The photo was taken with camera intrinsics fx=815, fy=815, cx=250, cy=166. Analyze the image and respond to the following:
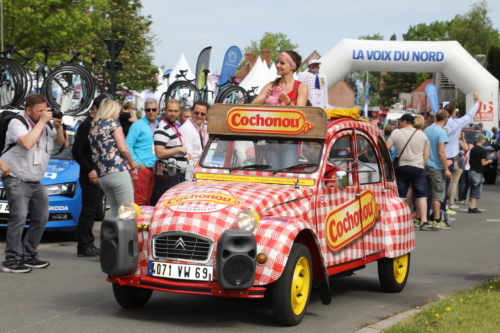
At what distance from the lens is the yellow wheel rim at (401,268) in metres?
8.52

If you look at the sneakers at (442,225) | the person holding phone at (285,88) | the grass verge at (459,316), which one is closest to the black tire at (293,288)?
the grass verge at (459,316)

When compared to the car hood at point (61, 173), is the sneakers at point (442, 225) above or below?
below

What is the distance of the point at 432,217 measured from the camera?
15.8 meters

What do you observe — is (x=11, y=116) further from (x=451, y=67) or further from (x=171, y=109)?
(x=451, y=67)

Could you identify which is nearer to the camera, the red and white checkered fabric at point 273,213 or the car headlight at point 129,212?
the red and white checkered fabric at point 273,213

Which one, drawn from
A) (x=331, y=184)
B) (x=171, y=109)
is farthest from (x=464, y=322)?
(x=171, y=109)

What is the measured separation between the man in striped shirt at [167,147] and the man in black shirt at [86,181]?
817 mm

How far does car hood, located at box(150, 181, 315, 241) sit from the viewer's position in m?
6.31

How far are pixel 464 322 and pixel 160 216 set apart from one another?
257cm

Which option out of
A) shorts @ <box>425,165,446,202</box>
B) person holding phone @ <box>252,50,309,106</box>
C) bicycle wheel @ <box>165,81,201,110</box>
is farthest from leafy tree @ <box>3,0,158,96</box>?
person holding phone @ <box>252,50,309,106</box>

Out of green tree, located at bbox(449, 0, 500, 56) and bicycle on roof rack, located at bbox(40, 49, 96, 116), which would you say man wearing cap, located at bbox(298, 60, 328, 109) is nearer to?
bicycle on roof rack, located at bbox(40, 49, 96, 116)

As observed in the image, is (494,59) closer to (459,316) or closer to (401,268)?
(401,268)

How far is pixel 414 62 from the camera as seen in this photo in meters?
32.7

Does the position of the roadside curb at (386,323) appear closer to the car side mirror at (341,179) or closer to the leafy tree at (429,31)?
the car side mirror at (341,179)
